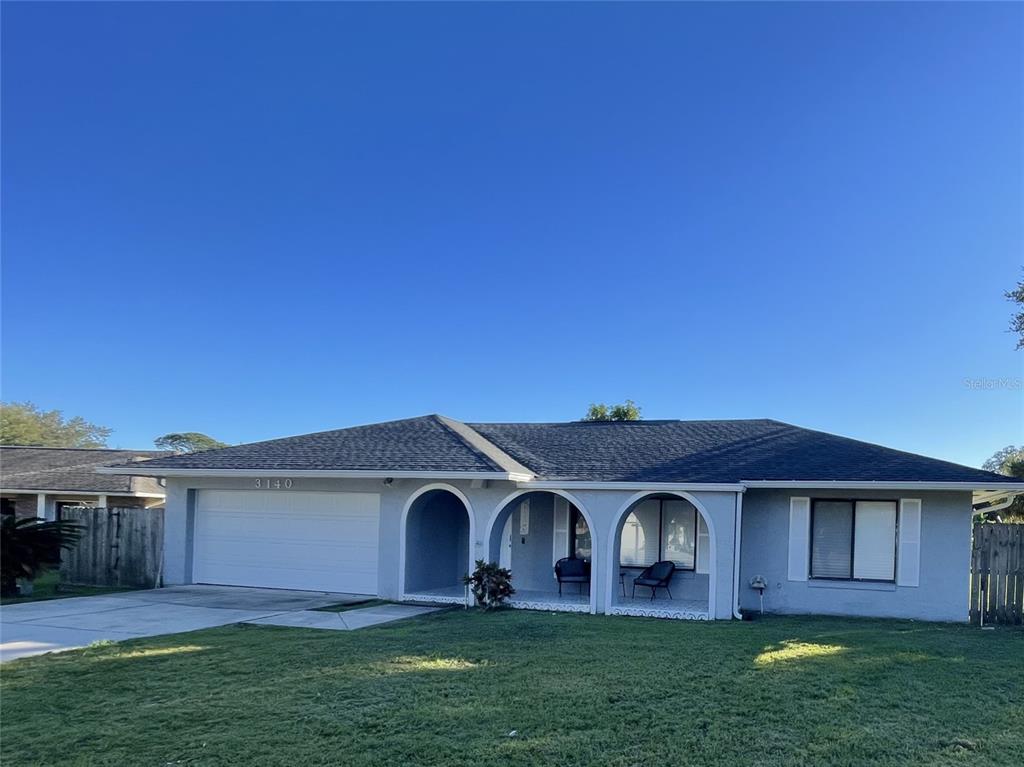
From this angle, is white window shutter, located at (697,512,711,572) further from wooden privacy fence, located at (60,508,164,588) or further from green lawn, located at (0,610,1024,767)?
wooden privacy fence, located at (60,508,164,588)

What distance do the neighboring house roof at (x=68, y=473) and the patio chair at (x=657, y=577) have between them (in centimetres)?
1482

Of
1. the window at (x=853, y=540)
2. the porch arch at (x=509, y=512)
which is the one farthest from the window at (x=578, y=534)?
the window at (x=853, y=540)

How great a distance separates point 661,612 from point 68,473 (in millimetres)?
22736

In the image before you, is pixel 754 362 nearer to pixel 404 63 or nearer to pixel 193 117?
pixel 404 63

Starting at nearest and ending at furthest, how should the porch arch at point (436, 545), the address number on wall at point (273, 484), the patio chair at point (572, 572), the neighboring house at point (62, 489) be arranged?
the porch arch at point (436, 545)
the patio chair at point (572, 572)
the address number on wall at point (273, 484)
the neighboring house at point (62, 489)

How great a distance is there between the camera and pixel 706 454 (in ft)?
49.9

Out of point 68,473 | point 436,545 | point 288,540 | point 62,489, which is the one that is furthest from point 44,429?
point 436,545

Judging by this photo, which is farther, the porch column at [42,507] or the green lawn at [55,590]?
the porch column at [42,507]

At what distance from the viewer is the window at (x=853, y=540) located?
526 inches

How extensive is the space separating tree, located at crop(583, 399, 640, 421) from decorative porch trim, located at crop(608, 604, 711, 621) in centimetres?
2084

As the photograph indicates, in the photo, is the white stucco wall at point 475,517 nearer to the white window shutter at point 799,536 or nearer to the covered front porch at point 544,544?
the covered front porch at point 544,544

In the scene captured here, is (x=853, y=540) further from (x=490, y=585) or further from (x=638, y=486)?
(x=490, y=585)

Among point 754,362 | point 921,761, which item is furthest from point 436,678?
point 754,362

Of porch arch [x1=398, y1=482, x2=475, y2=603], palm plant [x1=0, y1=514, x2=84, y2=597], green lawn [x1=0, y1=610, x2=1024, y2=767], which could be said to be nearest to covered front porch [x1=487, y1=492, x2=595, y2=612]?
porch arch [x1=398, y1=482, x2=475, y2=603]
